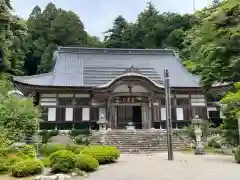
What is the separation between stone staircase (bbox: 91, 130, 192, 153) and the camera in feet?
66.3

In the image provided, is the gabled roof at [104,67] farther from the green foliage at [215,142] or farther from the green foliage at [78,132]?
the green foliage at [215,142]

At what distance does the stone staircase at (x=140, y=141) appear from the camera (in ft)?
66.3

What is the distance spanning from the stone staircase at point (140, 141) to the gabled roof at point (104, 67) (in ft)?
19.4

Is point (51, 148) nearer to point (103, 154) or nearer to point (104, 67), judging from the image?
point (103, 154)

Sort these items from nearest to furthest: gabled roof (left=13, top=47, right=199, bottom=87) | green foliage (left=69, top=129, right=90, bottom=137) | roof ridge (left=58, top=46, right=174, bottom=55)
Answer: green foliage (left=69, top=129, right=90, bottom=137) → gabled roof (left=13, top=47, right=199, bottom=87) → roof ridge (left=58, top=46, right=174, bottom=55)

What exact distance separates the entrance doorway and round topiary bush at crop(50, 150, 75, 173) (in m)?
16.4

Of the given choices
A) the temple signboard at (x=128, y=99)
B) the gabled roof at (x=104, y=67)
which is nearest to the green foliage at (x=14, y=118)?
the gabled roof at (x=104, y=67)

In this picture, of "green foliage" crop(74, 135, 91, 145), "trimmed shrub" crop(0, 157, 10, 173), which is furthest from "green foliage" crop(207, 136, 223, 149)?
"trimmed shrub" crop(0, 157, 10, 173)

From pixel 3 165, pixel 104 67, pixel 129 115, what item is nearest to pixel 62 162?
pixel 3 165

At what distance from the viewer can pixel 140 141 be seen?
21.0 m

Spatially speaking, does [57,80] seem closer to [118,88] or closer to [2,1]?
[118,88]

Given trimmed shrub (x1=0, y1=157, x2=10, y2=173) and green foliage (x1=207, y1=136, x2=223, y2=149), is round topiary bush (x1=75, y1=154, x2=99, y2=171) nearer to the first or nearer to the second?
trimmed shrub (x1=0, y1=157, x2=10, y2=173)

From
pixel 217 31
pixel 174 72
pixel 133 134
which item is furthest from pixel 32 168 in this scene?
pixel 174 72

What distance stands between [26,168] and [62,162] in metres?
1.24
